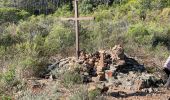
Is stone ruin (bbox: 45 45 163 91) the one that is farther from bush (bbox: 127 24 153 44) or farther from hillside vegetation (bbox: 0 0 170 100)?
bush (bbox: 127 24 153 44)

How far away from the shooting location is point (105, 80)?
878 centimetres

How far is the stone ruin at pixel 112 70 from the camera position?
27.2 feet

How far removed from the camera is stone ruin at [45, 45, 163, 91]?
27.2ft

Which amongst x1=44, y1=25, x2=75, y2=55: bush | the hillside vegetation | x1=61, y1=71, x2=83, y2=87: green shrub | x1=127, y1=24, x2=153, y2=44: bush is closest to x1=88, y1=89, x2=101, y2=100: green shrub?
the hillside vegetation

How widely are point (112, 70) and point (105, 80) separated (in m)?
0.27

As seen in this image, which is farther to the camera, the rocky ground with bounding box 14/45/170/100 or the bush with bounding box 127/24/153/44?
the bush with bounding box 127/24/153/44

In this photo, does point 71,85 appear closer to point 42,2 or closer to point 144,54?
point 144,54

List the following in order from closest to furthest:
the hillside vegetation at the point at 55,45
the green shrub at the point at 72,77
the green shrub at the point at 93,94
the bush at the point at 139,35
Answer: the green shrub at the point at 93,94, the green shrub at the point at 72,77, the hillside vegetation at the point at 55,45, the bush at the point at 139,35

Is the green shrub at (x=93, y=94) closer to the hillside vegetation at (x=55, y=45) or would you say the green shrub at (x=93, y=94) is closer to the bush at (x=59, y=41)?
the hillside vegetation at (x=55, y=45)

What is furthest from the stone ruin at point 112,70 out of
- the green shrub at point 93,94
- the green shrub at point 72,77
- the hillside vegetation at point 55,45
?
the green shrub at point 93,94

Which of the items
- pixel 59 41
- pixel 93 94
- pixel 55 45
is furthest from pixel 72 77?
pixel 59 41

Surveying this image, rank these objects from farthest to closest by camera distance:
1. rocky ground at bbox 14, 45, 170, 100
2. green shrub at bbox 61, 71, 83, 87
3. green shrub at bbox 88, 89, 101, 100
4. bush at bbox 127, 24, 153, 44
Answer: bush at bbox 127, 24, 153, 44
green shrub at bbox 61, 71, 83, 87
rocky ground at bbox 14, 45, 170, 100
green shrub at bbox 88, 89, 101, 100

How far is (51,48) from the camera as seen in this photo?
11.7m

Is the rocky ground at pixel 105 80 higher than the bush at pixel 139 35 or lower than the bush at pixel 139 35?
higher
